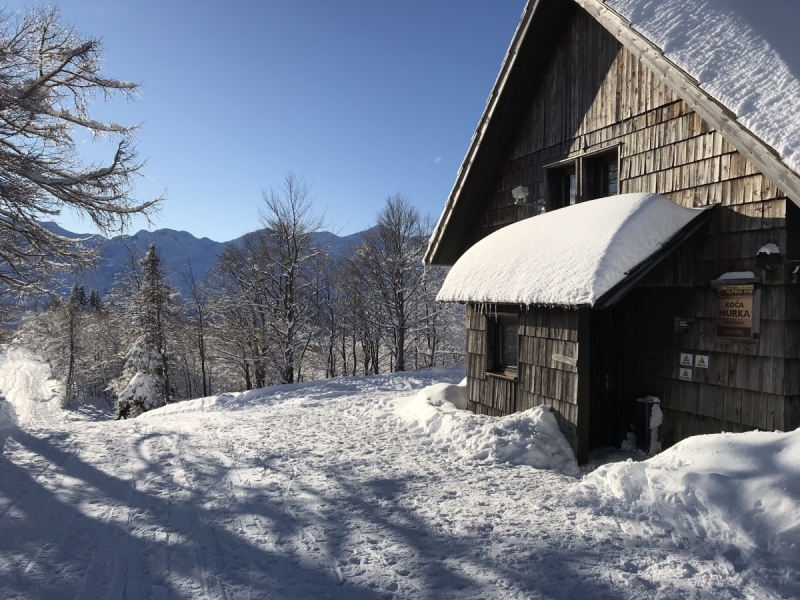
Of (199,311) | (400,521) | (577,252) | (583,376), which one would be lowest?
(400,521)

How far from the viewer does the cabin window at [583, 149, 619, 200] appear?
791cm

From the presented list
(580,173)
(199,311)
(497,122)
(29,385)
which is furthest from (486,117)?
(29,385)

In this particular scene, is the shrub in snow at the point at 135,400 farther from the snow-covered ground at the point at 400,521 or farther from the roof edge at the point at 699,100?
the roof edge at the point at 699,100

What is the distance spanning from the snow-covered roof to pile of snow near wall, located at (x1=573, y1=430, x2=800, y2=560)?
8.98ft

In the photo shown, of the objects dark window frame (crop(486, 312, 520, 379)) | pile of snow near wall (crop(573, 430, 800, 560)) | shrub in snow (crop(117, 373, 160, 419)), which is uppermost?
dark window frame (crop(486, 312, 520, 379))

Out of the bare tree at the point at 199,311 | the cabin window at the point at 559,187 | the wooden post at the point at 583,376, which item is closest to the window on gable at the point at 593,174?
the cabin window at the point at 559,187

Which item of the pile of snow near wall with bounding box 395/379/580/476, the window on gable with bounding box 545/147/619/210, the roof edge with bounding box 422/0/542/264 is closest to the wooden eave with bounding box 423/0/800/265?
the roof edge with bounding box 422/0/542/264

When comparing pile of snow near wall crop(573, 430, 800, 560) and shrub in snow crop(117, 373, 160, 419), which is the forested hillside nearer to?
shrub in snow crop(117, 373, 160, 419)

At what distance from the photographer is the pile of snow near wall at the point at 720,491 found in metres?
3.52

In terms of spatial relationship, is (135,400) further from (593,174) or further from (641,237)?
(641,237)

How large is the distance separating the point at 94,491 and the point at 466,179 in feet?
27.2

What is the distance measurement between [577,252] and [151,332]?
81.1 ft

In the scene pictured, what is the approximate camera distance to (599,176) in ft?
26.5

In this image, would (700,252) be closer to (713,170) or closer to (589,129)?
(713,170)
